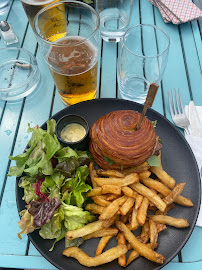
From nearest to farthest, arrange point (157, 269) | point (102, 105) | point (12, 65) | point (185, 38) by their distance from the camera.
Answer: point (157, 269)
point (102, 105)
point (12, 65)
point (185, 38)

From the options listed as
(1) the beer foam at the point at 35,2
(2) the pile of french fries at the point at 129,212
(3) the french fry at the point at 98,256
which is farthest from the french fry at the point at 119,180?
(1) the beer foam at the point at 35,2

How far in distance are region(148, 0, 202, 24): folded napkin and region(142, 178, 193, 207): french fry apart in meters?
1.79

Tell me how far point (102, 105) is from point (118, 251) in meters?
1.02

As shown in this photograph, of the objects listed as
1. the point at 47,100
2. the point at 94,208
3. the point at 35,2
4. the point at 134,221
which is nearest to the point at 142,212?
the point at 134,221

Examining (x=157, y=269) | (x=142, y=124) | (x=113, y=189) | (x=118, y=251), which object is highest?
(x=142, y=124)

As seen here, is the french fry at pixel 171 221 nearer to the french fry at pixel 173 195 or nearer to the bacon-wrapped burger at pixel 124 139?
the french fry at pixel 173 195

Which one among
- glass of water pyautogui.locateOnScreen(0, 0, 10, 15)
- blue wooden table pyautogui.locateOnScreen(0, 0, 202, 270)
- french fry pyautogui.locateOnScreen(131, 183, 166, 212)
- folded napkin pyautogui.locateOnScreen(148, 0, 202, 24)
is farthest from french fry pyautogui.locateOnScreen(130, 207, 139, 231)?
glass of water pyautogui.locateOnScreen(0, 0, 10, 15)

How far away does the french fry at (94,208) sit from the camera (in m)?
1.42

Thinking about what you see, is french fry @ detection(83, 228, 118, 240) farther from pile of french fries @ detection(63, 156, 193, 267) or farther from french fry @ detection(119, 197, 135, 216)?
french fry @ detection(119, 197, 135, 216)

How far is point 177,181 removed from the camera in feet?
5.24

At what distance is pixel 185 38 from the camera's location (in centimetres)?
246

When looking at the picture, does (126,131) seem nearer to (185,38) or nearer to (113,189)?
(113,189)

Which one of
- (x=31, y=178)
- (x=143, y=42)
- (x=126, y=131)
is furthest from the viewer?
(x=143, y=42)

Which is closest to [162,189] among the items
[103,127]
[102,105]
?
[103,127]
